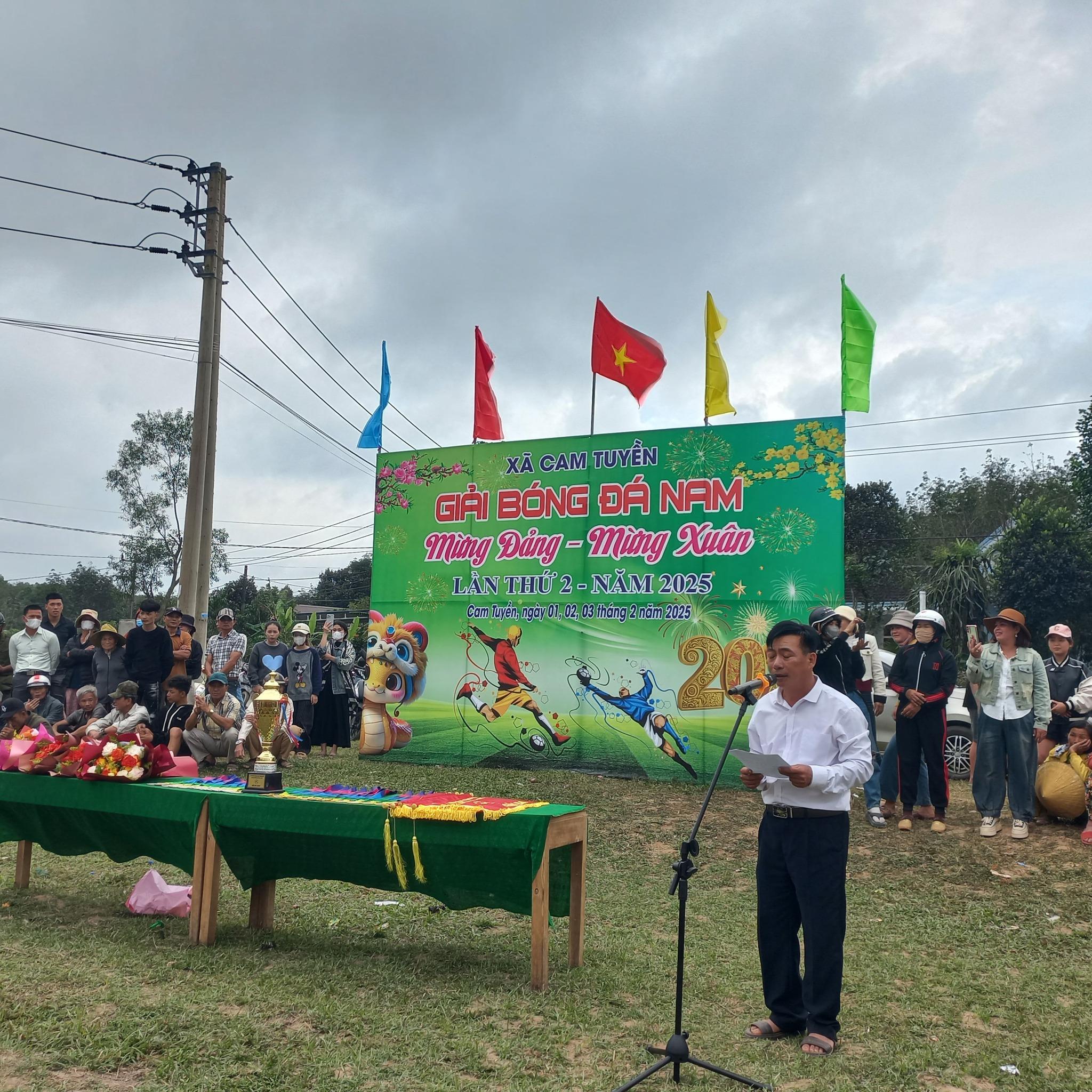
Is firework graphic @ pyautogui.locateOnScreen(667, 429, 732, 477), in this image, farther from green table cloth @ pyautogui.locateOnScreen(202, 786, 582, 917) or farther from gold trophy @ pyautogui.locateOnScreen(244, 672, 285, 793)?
green table cloth @ pyautogui.locateOnScreen(202, 786, 582, 917)

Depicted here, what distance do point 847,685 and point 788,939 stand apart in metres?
4.24

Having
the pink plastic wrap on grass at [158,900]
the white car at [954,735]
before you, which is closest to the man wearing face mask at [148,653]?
the pink plastic wrap on grass at [158,900]

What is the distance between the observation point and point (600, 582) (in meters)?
11.3

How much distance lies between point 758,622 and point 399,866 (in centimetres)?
657

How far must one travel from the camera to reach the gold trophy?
5.05 m

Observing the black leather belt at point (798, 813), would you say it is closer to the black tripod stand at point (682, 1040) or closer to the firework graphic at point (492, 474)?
the black tripod stand at point (682, 1040)

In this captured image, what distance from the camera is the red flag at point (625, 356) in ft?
38.3

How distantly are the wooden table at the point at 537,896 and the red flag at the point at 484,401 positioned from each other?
7.88 meters

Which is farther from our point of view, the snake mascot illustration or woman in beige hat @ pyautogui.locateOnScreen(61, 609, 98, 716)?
the snake mascot illustration

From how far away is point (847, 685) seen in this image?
7934mm

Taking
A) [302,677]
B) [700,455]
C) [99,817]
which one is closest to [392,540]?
[302,677]

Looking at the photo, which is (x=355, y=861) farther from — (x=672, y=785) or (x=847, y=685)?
(x=672, y=785)

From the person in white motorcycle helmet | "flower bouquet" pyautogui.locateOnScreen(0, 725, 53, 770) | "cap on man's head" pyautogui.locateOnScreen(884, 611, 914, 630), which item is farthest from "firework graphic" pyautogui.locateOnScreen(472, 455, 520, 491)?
"flower bouquet" pyautogui.locateOnScreen(0, 725, 53, 770)

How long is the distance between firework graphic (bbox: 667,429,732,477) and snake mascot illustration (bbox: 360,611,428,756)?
3988 mm
